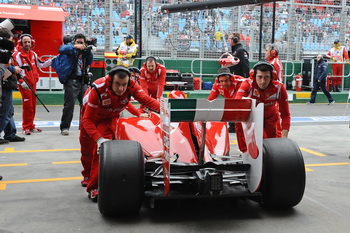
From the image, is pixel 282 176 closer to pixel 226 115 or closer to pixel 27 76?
pixel 226 115

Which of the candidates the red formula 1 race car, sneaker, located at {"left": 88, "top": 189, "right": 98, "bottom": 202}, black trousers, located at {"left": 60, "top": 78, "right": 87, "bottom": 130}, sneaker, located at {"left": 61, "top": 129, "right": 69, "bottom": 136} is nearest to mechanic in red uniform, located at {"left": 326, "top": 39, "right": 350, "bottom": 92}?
black trousers, located at {"left": 60, "top": 78, "right": 87, "bottom": 130}

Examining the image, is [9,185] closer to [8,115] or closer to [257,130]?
[8,115]

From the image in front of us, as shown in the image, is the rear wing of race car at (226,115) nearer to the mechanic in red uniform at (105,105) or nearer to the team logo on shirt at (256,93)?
the mechanic in red uniform at (105,105)

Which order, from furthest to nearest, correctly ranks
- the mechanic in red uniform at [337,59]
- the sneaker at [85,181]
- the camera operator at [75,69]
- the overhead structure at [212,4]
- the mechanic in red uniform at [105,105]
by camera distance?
the mechanic in red uniform at [337,59]
the overhead structure at [212,4]
the camera operator at [75,69]
the sneaker at [85,181]
the mechanic in red uniform at [105,105]

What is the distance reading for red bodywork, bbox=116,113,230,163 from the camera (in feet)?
16.4

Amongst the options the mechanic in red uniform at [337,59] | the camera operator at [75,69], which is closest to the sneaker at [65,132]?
the camera operator at [75,69]

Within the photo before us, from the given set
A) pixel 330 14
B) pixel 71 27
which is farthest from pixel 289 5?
pixel 71 27

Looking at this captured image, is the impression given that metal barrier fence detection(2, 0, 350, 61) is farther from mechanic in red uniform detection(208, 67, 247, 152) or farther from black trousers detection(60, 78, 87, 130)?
mechanic in red uniform detection(208, 67, 247, 152)

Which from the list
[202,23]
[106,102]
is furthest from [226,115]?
[202,23]

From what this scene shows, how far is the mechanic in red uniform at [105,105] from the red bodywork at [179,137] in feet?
0.77

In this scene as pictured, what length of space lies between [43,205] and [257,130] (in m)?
2.31

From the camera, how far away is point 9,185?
5609mm

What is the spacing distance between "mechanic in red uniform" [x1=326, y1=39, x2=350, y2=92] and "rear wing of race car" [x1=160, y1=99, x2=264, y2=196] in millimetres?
15060

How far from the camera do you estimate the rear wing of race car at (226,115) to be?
4.17 m
